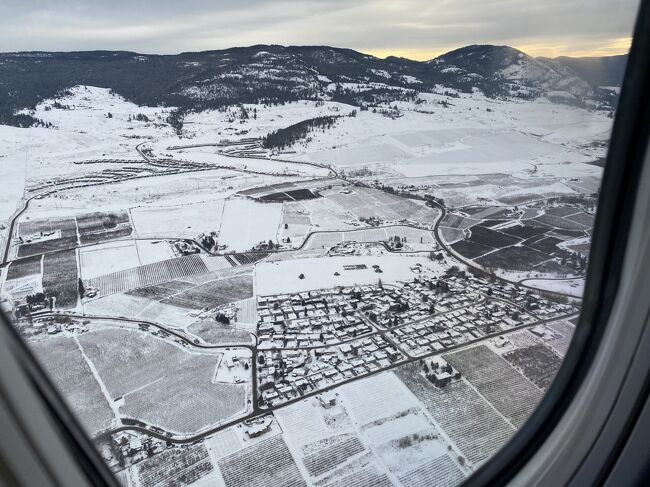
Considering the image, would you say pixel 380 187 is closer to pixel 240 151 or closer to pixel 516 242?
pixel 516 242

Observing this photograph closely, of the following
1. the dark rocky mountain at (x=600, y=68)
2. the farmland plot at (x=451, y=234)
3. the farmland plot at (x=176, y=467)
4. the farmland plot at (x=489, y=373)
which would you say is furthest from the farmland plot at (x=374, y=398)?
the farmland plot at (x=451, y=234)

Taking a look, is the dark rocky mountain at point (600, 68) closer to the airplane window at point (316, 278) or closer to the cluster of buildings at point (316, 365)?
the airplane window at point (316, 278)

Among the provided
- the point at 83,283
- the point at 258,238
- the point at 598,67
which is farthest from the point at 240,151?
the point at 598,67

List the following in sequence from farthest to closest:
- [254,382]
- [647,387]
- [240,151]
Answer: [240,151]
[254,382]
[647,387]

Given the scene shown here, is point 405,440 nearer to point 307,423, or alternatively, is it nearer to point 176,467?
point 307,423

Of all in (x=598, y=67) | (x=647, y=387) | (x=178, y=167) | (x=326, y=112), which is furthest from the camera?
(x=326, y=112)

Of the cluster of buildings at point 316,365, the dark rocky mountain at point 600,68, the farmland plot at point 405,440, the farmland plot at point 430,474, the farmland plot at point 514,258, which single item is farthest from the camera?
the farmland plot at point 514,258
